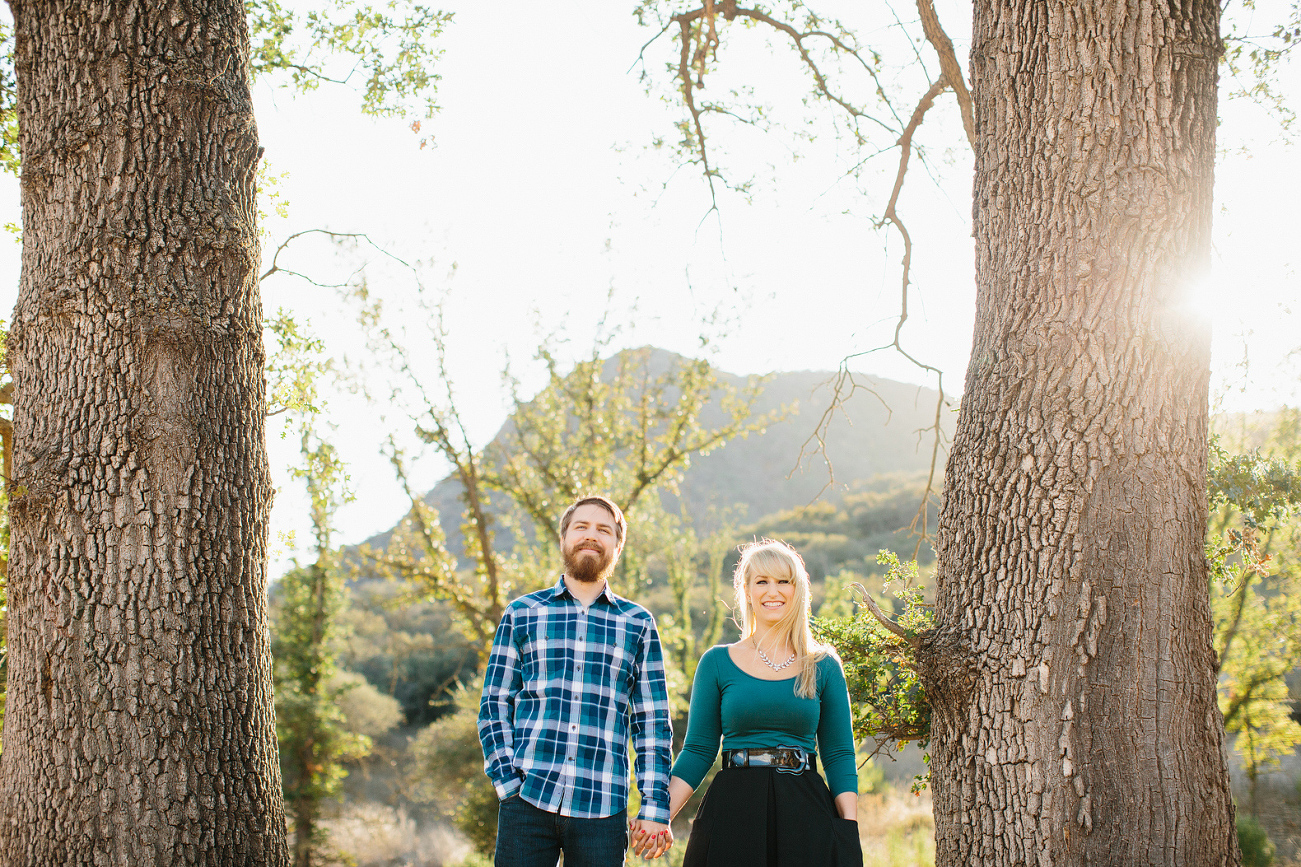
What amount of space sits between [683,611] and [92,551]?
36.3ft

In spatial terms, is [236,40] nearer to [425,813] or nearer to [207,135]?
[207,135]

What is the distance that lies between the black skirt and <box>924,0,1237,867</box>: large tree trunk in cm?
39

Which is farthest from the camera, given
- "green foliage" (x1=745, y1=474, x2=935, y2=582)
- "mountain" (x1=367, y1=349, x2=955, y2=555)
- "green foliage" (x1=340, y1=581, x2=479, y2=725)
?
"mountain" (x1=367, y1=349, x2=955, y2=555)

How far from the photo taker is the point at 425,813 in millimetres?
19031

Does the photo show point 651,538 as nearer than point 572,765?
No

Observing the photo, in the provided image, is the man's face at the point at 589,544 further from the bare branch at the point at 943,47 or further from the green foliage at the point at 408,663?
the green foliage at the point at 408,663

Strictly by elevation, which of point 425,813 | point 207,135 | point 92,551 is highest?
point 207,135

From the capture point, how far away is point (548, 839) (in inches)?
103

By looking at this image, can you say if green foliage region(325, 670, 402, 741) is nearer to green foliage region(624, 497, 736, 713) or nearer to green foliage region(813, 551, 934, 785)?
green foliage region(624, 497, 736, 713)

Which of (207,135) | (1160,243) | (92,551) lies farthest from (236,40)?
(1160,243)

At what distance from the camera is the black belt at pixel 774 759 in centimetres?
278

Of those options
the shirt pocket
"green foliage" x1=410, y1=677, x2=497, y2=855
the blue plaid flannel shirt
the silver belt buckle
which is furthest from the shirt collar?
"green foliage" x1=410, y1=677, x2=497, y2=855

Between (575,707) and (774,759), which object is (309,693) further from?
(774,759)

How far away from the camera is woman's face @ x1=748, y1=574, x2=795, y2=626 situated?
9.68ft
